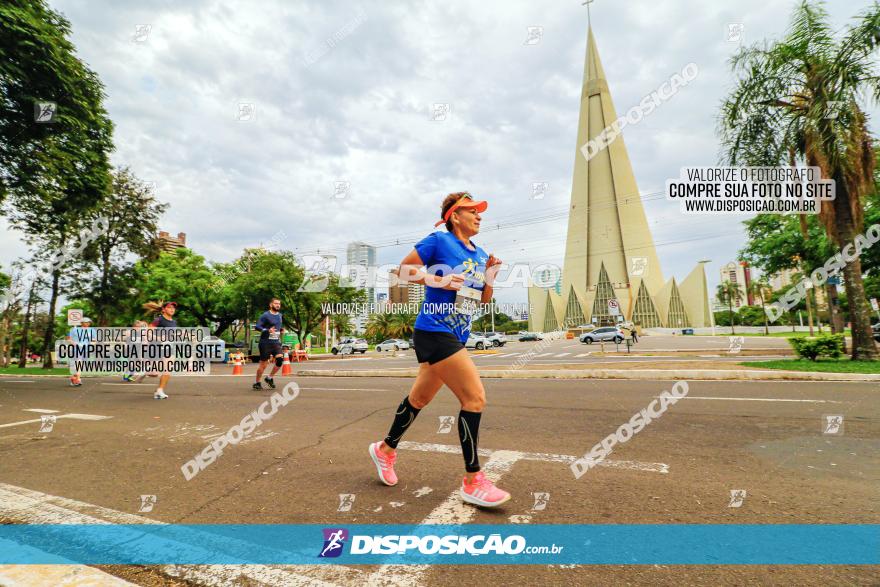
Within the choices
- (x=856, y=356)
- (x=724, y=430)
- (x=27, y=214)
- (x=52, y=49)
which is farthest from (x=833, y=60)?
(x=27, y=214)

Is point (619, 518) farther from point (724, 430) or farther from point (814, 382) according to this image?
point (814, 382)

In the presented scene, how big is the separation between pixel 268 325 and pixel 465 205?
7107 mm

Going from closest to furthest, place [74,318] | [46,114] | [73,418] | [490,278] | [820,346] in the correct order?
1. [490,278]
2. [73,418]
3. [46,114]
4. [820,346]
5. [74,318]

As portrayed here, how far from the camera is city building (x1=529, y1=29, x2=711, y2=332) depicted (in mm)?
77625

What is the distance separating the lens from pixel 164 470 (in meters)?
3.37

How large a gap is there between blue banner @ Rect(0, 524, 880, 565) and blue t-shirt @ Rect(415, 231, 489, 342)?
118 cm

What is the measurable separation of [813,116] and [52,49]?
62.2ft

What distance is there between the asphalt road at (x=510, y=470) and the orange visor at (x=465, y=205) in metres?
1.89

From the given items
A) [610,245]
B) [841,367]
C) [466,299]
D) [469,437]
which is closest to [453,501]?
[469,437]

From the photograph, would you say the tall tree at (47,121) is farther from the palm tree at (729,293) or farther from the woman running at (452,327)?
the palm tree at (729,293)

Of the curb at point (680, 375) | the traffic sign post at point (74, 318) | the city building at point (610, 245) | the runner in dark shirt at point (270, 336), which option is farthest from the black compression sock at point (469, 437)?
the city building at point (610, 245)

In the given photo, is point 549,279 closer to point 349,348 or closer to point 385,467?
point 349,348

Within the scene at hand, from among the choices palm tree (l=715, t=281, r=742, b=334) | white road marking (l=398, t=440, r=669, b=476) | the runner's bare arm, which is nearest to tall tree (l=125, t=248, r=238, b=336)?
white road marking (l=398, t=440, r=669, b=476)

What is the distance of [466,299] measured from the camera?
2742 millimetres
